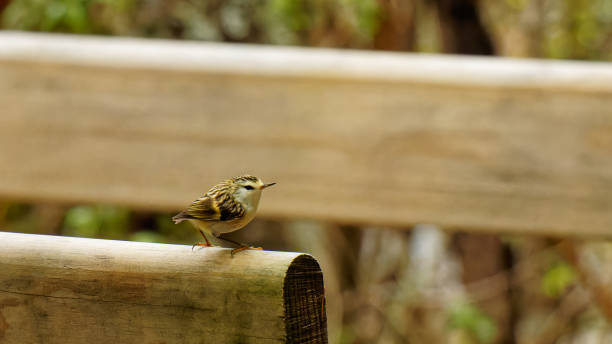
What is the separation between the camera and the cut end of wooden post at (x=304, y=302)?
2.62 ft

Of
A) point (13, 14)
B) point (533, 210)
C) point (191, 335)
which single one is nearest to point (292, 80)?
point (533, 210)

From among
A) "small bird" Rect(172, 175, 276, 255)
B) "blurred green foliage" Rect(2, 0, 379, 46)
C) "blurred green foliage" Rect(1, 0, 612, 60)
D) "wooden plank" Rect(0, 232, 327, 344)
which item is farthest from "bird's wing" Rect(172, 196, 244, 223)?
"blurred green foliage" Rect(2, 0, 379, 46)

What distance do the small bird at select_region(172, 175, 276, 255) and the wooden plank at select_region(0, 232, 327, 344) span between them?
20cm

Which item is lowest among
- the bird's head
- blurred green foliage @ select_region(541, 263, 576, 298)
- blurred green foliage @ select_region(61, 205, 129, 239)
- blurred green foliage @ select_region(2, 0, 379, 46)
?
the bird's head

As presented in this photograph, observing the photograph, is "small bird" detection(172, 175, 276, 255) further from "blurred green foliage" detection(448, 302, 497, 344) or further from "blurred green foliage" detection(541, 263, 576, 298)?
"blurred green foliage" detection(541, 263, 576, 298)

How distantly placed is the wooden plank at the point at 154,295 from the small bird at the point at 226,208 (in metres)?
0.20

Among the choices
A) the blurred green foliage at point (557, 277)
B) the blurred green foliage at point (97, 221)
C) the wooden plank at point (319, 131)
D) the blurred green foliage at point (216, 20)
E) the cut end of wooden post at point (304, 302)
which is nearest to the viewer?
the cut end of wooden post at point (304, 302)

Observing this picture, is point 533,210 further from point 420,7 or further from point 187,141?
point 420,7

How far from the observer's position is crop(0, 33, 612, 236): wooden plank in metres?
1.81

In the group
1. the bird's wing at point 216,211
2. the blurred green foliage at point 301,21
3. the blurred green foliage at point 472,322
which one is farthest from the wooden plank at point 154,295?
the blurred green foliage at point 472,322

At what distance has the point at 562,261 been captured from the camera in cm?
385

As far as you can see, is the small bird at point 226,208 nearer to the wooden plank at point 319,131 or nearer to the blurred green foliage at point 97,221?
the wooden plank at point 319,131

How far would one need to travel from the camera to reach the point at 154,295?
847 millimetres

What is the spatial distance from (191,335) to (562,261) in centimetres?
335
